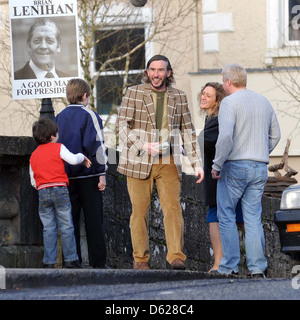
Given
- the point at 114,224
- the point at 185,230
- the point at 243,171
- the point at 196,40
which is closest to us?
the point at 243,171

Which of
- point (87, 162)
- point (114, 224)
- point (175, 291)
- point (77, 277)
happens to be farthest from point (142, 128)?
point (114, 224)

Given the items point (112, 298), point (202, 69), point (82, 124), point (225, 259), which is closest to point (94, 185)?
point (82, 124)

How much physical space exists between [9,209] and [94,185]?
2.75 feet

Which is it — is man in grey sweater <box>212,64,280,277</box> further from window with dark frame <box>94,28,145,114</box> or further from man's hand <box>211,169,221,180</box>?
window with dark frame <box>94,28,145,114</box>

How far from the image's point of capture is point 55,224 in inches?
388

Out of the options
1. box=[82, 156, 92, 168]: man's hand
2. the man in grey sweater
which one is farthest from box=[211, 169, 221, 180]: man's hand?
box=[82, 156, 92, 168]: man's hand

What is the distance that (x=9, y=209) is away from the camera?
10.2 metres

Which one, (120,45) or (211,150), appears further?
(120,45)

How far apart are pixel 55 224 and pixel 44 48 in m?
2.36

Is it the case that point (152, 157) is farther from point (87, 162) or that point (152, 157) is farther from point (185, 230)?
point (185, 230)

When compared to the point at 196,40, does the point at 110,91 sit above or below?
below

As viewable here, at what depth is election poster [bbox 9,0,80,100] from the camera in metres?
11.2
